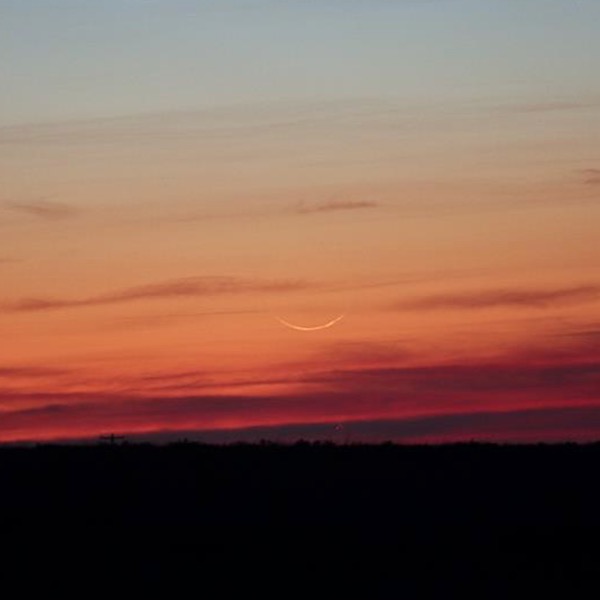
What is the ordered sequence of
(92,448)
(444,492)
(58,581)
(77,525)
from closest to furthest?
(58,581), (77,525), (444,492), (92,448)

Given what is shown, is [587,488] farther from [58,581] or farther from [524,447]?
[58,581]

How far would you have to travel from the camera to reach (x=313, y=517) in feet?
135

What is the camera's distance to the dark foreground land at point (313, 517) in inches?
1367

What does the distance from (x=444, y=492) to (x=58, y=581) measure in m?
13.2

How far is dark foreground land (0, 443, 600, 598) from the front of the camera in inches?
1367

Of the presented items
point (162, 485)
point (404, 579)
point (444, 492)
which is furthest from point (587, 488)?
point (404, 579)

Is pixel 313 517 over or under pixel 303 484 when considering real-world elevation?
under

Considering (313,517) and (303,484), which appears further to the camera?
(303,484)

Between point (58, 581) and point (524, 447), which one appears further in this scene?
point (524, 447)

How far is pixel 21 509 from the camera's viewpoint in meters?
42.2

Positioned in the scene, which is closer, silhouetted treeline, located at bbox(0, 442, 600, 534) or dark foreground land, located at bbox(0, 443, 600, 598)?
dark foreground land, located at bbox(0, 443, 600, 598)

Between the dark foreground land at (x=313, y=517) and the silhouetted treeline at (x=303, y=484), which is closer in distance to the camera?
the dark foreground land at (x=313, y=517)

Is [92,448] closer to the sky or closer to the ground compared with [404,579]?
closer to the sky

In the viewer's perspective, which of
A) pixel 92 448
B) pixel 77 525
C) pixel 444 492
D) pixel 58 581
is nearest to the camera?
pixel 58 581
